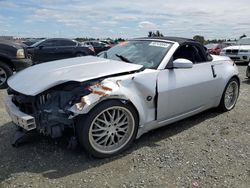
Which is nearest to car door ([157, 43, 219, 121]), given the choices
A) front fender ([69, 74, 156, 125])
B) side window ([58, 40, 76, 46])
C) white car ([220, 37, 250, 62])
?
front fender ([69, 74, 156, 125])

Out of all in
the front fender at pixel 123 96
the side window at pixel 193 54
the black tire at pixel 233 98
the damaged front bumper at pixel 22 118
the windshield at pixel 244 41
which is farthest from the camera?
the windshield at pixel 244 41

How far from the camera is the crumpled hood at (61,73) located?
368 centimetres

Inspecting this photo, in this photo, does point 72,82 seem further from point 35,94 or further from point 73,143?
point 73,143

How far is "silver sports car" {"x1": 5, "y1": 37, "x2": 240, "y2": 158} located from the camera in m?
3.62

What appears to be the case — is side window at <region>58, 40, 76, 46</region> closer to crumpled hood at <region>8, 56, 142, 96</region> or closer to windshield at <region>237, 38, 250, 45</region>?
windshield at <region>237, 38, 250, 45</region>

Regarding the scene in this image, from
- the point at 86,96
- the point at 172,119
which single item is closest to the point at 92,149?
the point at 86,96

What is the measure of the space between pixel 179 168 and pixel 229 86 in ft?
8.99

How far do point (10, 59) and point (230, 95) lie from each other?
5682 mm

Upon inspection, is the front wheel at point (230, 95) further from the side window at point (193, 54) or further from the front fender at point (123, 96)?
the front fender at point (123, 96)

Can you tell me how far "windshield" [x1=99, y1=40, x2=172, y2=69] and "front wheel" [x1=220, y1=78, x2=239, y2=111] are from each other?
1672 millimetres

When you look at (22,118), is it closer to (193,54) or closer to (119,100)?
(119,100)

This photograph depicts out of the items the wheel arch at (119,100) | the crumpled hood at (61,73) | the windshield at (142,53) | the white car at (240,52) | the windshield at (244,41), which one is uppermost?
the windshield at (142,53)

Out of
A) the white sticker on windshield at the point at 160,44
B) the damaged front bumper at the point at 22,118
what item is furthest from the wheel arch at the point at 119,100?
the white sticker on windshield at the point at 160,44

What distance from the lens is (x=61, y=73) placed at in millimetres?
3906
